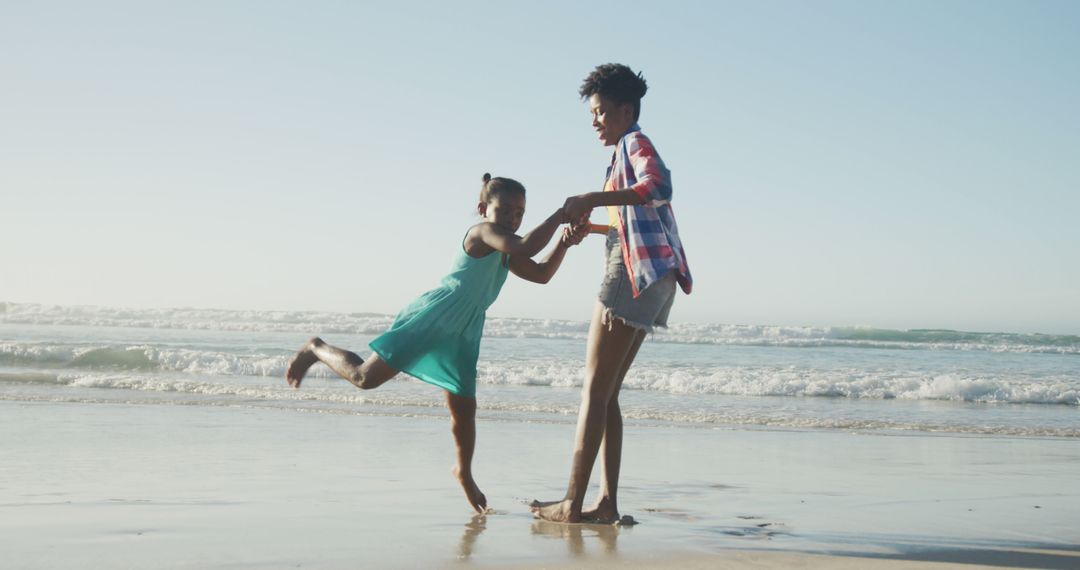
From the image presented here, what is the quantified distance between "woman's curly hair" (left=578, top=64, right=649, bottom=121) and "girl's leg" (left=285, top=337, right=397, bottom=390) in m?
1.51

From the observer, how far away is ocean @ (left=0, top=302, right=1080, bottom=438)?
9.59 meters

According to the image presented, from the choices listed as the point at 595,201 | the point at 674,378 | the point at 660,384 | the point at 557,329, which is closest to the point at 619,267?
the point at 595,201

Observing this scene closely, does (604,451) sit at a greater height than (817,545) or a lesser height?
greater

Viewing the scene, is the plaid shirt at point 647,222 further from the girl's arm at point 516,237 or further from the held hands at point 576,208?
the girl's arm at point 516,237

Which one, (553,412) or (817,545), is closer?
(817,545)

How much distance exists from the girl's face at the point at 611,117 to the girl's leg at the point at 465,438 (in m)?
1.33

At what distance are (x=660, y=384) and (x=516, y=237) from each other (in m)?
9.62

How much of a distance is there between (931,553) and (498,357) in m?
15.7

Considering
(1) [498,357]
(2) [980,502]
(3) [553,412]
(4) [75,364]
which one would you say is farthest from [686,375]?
(4) [75,364]

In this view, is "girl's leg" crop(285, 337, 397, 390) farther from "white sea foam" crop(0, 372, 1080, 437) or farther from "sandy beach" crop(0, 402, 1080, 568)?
"white sea foam" crop(0, 372, 1080, 437)

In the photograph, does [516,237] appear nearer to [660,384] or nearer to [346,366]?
[346,366]

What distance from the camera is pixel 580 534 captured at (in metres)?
3.86

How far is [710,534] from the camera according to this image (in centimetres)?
395

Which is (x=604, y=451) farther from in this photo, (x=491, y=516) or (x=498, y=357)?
(x=498, y=357)
